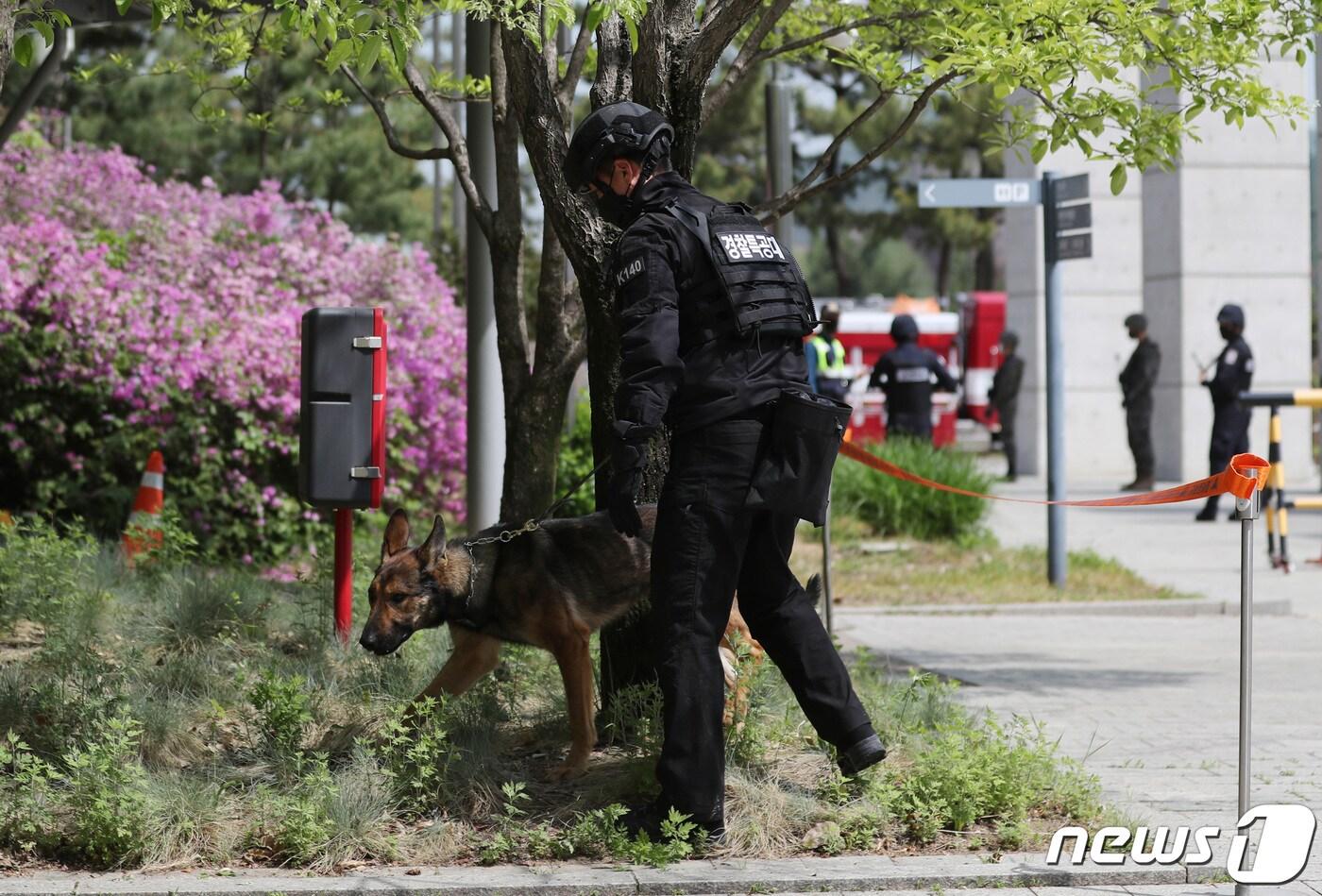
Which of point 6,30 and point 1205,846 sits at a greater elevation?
point 6,30

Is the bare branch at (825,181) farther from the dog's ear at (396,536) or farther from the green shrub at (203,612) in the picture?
the green shrub at (203,612)

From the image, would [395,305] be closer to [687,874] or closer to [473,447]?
[473,447]

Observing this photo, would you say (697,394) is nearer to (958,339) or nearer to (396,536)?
(396,536)

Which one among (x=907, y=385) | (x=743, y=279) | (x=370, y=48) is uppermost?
(x=370, y=48)

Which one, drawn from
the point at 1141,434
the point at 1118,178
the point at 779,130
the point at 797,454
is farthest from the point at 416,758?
the point at 1141,434

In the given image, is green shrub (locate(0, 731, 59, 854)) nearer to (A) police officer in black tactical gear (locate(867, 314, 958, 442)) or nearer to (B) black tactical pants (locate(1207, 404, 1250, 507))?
(A) police officer in black tactical gear (locate(867, 314, 958, 442))

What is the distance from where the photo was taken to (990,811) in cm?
521

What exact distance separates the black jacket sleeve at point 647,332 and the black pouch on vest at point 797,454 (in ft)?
1.05

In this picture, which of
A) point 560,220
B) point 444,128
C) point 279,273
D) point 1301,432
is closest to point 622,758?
point 560,220

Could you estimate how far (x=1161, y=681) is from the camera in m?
8.47

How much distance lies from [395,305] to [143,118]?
2150 cm

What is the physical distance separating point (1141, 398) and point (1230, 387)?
10.8ft

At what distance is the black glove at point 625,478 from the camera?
15.5 ft

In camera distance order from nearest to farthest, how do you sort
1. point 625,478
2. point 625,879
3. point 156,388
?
point 625,879 < point 625,478 < point 156,388
